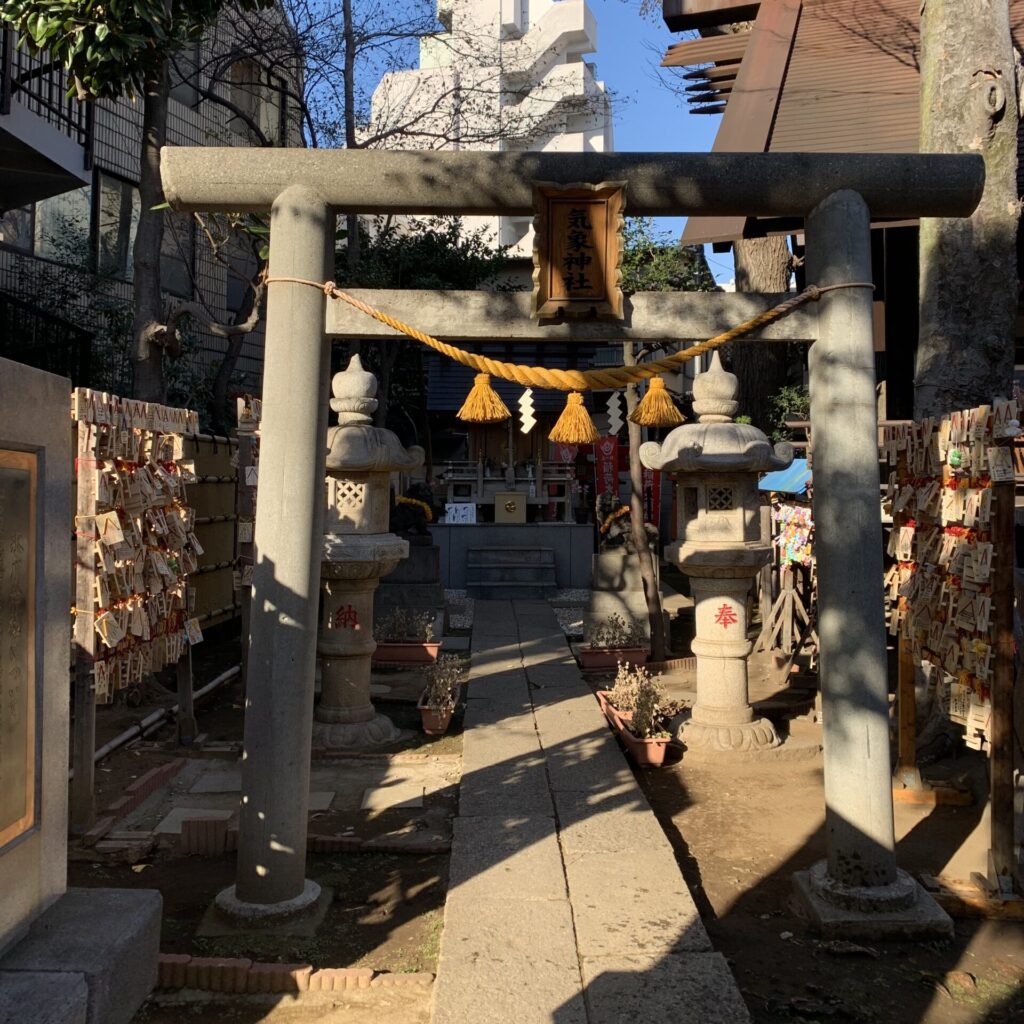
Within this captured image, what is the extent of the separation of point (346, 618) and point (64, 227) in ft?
31.5

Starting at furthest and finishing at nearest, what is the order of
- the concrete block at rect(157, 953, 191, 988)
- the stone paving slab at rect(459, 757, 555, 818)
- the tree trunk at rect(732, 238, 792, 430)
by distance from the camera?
1. the tree trunk at rect(732, 238, 792, 430)
2. the stone paving slab at rect(459, 757, 555, 818)
3. the concrete block at rect(157, 953, 191, 988)

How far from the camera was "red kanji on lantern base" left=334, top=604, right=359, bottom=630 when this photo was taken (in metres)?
8.33

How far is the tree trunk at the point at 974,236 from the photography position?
271 inches

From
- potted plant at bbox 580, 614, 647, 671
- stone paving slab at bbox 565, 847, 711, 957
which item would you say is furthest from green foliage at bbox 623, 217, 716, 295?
stone paving slab at bbox 565, 847, 711, 957

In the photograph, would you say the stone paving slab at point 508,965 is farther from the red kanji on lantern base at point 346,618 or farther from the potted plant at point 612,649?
the potted plant at point 612,649

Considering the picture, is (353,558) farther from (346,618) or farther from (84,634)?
(84,634)

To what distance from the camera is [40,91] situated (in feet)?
38.9

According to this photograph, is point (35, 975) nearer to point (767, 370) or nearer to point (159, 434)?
point (159, 434)

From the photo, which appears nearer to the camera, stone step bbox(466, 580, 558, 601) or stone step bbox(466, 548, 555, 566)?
stone step bbox(466, 580, 558, 601)

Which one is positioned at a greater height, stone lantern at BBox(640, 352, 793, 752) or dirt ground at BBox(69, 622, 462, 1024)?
stone lantern at BBox(640, 352, 793, 752)

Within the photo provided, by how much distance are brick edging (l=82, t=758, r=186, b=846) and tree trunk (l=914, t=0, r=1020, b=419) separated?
633 cm

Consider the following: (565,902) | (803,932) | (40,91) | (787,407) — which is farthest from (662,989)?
(40,91)

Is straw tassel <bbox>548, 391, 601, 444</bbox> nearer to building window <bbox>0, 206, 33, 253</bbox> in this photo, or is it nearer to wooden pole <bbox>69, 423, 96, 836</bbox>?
building window <bbox>0, 206, 33, 253</bbox>

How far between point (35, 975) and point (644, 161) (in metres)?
4.48
